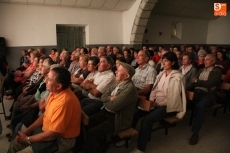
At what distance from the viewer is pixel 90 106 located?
9.08 feet

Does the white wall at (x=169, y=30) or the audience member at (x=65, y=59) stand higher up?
the white wall at (x=169, y=30)

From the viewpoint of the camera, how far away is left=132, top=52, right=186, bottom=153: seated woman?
249 centimetres

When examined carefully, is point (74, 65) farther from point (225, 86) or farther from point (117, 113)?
point (225, 86)

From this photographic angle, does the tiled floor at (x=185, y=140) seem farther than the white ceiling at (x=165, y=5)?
No

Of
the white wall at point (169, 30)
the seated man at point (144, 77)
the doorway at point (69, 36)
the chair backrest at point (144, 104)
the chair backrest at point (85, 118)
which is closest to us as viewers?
the chair backrest at point (85, 118)

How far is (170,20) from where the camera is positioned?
1057 cm

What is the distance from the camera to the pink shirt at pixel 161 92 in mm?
2668

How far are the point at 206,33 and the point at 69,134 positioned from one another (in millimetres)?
12427

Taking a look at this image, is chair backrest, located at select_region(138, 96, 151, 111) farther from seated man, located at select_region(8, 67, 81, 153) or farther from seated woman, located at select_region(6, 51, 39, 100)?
seated woman, located at select_region(6, 51, 39, 100)

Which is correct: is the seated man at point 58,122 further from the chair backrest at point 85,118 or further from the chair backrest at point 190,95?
the chair backrest at point 190,95

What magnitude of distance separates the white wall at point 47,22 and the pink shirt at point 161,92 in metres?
6.22

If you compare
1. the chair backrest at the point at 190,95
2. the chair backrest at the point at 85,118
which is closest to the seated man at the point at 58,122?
the chair backrest at the point at 85,118

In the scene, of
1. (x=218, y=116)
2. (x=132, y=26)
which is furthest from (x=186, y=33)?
(x=218, y=116)

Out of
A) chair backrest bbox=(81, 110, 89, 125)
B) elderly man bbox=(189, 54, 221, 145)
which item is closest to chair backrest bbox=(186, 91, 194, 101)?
elderly man bbox=(189, 54, 221, 145)
